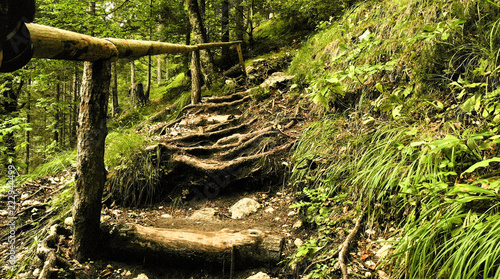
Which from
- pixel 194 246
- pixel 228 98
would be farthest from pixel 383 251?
pixel 228 98

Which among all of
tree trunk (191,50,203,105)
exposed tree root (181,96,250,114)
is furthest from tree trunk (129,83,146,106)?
exposed tree root (181,96,250,114)

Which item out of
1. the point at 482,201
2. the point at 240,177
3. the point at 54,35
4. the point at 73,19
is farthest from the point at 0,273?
the point at 73,19

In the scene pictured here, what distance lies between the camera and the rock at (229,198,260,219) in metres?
3.35

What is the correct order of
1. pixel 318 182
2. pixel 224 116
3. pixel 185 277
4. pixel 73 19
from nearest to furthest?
pixel 185 277, pixel 318 182, pixel 224 116, pixel 73 19

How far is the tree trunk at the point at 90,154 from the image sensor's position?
7.21 ft

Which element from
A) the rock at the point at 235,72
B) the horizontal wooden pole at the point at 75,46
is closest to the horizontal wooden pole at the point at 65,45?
the horizontal wooden pole at the point at 75,46

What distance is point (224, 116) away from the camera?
6043 millimetres

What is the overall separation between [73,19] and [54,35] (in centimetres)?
767

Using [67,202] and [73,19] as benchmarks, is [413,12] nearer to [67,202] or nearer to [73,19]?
[67,202]

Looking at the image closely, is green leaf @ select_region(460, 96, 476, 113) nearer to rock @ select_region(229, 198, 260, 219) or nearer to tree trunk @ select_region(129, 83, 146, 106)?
rock @ select_region(229, 198, 260, 219)

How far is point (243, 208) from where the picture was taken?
3420mm

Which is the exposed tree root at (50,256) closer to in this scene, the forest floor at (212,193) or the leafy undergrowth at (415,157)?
the forest floor at (212,193)

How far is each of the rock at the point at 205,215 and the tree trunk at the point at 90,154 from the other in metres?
1.28

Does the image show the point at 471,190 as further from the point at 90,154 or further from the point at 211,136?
the point at 211,136
